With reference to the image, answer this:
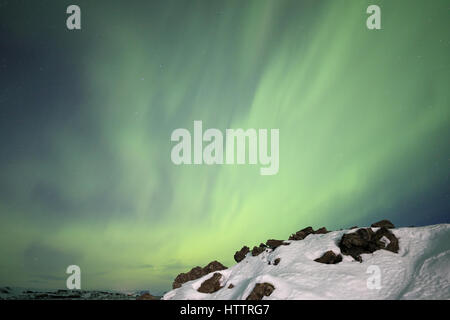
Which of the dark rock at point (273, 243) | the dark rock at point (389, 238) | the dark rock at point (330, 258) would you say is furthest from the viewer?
the dark rock at point (273, 243)

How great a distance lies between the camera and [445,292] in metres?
17.5

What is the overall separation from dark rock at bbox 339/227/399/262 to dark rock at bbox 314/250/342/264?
1476 mm

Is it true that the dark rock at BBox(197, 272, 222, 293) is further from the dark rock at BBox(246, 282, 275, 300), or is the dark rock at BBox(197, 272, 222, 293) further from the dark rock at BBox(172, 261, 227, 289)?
the dark rock at BBox(246, 282, 275, 300)

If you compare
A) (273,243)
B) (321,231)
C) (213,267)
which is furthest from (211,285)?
(321,231)

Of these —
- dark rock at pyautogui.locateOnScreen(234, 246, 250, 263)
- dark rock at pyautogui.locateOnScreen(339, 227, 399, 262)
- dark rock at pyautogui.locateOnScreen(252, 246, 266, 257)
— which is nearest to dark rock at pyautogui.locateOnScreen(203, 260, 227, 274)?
dark rock at pyautogui.locateOnScreen(234, 246, 250, 263)

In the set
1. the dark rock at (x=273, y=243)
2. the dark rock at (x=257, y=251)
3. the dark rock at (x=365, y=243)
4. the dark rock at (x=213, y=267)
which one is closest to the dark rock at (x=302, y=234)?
the dark rock at (x=273, y=243)

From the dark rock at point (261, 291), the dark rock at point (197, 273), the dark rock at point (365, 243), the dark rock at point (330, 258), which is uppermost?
the dark rock at point (365, 243)

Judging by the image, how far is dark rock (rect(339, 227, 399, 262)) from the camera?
25.2 m

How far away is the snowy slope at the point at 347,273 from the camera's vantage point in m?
19.0

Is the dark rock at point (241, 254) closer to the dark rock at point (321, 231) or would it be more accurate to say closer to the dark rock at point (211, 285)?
the dark rock at point (211, 285)

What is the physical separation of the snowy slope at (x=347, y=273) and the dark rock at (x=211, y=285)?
0.69 meters

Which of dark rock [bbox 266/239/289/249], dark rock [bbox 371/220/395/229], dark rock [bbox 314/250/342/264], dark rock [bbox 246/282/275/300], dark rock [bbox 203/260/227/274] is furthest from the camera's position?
dark rock [bbox 203/260/227/274]
